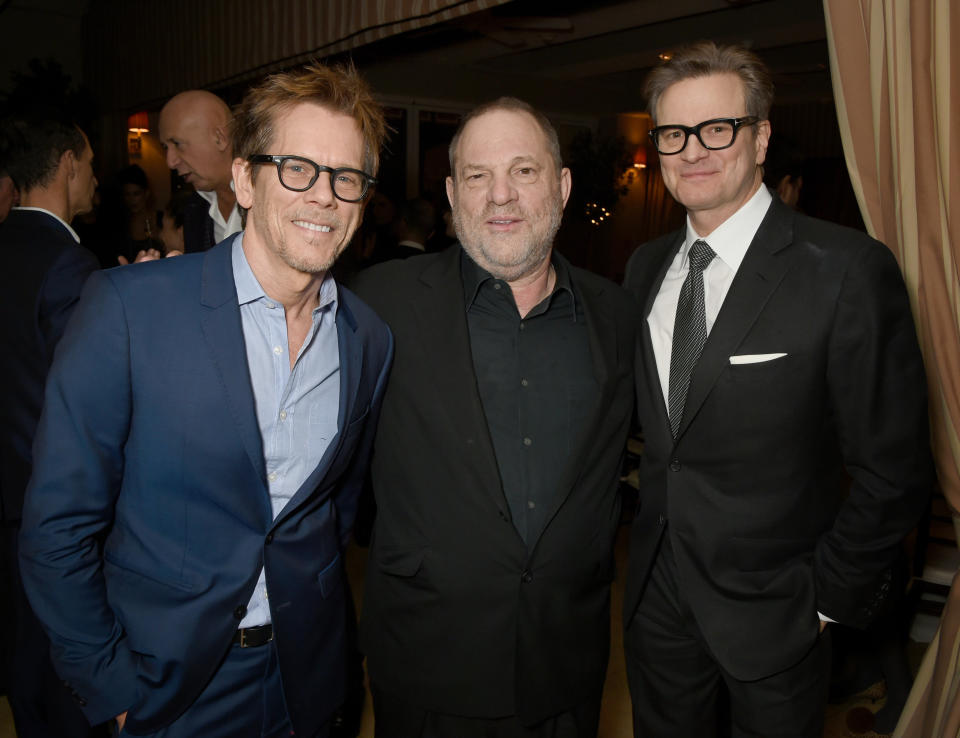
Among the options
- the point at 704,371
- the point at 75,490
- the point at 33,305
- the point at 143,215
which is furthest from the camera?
the point at 143,215

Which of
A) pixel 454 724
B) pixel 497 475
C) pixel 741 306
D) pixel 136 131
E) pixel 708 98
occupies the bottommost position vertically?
pixel 454 724

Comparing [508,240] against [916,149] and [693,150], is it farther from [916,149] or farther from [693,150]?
[916,149]

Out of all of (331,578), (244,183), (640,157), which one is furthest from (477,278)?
(640,157)

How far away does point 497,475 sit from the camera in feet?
5.43

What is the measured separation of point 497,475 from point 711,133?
1.00 m

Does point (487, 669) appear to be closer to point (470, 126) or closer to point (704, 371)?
point (704, 371)

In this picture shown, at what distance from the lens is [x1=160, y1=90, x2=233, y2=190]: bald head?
278 cm

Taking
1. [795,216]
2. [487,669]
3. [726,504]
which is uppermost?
[795,216]

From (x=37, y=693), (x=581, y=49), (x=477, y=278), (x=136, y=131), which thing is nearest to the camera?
(x=477, y=278)

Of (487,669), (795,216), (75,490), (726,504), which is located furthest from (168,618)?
(795,216)

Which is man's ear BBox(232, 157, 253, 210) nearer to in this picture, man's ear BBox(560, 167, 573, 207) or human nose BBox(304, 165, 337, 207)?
human nose BBox(304, 165, 337, 207)

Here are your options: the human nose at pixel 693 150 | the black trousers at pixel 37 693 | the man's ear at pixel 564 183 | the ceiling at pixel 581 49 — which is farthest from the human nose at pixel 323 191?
the ceiling at pixel 581 49

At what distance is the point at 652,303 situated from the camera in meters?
1.92

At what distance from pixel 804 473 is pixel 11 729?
2904 mm
